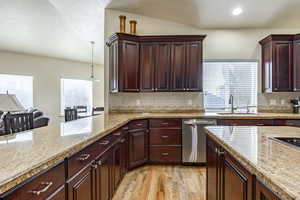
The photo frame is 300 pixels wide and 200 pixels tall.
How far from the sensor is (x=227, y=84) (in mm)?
4824

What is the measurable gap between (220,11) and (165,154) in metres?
2.80

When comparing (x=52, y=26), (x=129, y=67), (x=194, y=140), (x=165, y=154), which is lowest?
(x=165, y=154)

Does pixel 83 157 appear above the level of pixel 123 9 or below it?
below

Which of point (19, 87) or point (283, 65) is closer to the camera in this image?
point (283, 65)

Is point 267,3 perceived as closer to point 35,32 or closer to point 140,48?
point 140,48

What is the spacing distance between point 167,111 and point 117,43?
65.2 inches

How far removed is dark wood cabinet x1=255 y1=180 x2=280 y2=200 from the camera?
940 millimetres

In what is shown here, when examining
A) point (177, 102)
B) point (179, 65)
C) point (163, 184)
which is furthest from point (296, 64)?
point (163, 184)

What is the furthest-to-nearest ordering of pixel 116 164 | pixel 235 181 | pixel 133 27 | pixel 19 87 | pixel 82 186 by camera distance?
1. pixel 19 87
2. pixel 133 27
3. pixel 116 164
4. pixel 82 186
5. pixel 235 181

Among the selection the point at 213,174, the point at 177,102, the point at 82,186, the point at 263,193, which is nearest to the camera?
the point at 263,193

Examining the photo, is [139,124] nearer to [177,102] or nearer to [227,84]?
[177,102]

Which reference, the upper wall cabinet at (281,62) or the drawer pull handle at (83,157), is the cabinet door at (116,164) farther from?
the upper wall cabinet at (281,62)

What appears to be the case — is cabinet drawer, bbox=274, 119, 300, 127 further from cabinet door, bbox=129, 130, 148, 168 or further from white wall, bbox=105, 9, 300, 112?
cabinet door, bbox=129, 130, 148, 168

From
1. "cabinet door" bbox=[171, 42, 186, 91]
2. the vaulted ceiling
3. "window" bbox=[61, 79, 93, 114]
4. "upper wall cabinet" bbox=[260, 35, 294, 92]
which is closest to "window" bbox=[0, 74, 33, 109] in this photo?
"window" bbox=[61, 79, 93, 114]
